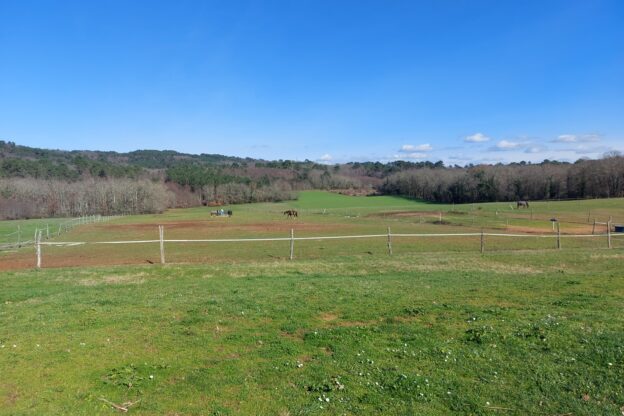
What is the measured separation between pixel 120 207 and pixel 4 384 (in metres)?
114

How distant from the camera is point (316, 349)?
7305mm

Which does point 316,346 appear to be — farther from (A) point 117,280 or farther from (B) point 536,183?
(B) point 536,183

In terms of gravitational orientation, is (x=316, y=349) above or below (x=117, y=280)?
above

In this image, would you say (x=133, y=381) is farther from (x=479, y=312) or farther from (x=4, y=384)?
(x=479, y=312)

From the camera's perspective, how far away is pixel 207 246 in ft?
104

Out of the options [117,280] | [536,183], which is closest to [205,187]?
[536,183]

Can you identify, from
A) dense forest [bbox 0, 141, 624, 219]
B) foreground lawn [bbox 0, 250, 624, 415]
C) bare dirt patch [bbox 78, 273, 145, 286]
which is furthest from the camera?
dense forest [bbox 0, 141, 624, 219]

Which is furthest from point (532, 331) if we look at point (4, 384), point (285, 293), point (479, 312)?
point (4, 384)

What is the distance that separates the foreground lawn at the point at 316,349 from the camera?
18.2 ft

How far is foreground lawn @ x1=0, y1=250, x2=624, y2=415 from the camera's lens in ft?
18.2

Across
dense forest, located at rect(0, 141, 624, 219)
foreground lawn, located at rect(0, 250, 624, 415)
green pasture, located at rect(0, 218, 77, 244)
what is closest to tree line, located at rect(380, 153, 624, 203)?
dense forest, located at rect(0, 141, 624, 219)

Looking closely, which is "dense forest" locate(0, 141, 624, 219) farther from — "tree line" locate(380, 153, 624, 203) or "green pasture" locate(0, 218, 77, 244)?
"green pasture" locate(0, 218, 77, 244)

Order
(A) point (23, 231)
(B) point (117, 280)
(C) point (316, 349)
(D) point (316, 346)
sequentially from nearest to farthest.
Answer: (C) point (316, 349) → (D) point (316, 346) → (B) point (117, 280) → (A) point (23, 231)

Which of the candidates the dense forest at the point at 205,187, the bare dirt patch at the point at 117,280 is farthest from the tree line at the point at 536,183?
the bare dirt patch at the point at 117,280
